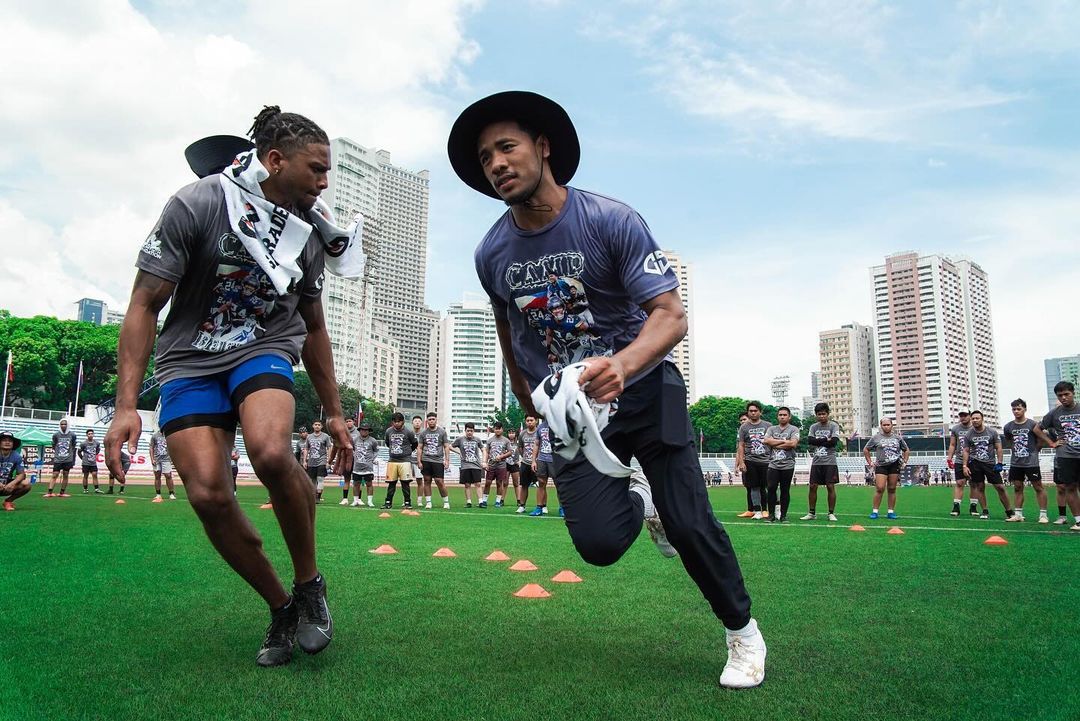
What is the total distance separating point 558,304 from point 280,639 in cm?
200

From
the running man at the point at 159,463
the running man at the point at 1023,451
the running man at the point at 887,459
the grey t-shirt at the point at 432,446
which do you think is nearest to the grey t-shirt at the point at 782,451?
the running man at the point at 887,459

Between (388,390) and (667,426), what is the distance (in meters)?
163

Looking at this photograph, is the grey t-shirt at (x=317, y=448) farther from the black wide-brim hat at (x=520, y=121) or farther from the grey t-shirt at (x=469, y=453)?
the black wide-brim hat at (x=520, y=121)

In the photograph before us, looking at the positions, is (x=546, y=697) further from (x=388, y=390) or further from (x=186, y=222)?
(x=388, y=390)

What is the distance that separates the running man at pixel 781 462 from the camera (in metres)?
14.2

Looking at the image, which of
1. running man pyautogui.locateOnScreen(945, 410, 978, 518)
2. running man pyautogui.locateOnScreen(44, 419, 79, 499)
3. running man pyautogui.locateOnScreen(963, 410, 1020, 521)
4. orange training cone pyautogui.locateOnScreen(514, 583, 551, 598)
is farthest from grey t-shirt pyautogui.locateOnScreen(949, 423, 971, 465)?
running man pyautogui.locateOnScreen(44, 419, 79, 499)

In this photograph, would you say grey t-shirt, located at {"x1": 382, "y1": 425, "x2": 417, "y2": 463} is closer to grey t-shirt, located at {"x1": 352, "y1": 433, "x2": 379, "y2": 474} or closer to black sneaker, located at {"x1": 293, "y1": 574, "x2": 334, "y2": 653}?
grey t-shirt, located at {"x1": 352, "y1": 433, "x2": 379, "y2": 474}

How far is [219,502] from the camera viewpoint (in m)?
3.46

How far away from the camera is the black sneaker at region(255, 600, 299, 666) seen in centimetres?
343

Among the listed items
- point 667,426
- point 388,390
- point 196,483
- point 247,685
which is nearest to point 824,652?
point 667,426

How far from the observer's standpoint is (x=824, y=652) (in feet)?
12.1

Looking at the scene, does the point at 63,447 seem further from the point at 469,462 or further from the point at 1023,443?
the point at 1023,443

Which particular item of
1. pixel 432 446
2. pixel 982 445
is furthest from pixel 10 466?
pixel 982 445

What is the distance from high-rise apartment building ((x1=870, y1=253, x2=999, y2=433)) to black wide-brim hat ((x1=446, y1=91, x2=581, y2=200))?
6829 inches
